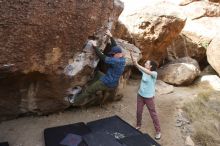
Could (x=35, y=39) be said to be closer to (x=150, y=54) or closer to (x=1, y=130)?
(x=1, y=130)

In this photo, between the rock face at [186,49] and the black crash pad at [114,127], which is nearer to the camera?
the black crash pad at [114,127]

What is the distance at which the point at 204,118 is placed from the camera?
7.30 meters

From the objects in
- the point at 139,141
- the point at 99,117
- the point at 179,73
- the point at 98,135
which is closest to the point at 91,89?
the point at 99,117

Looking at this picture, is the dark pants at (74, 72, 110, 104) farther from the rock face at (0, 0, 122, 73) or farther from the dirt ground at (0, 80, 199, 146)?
the rock face at (0, 0, 122, 73)

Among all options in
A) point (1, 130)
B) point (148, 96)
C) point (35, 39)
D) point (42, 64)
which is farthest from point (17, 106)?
point (148, 96)

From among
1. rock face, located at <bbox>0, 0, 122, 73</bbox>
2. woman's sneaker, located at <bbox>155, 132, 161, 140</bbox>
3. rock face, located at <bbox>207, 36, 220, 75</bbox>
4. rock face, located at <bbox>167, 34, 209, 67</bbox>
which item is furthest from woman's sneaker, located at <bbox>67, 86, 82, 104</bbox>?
rock face, located at <bbox>167, 34, 209, 67</bbox>

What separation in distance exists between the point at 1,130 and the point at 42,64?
149 cm

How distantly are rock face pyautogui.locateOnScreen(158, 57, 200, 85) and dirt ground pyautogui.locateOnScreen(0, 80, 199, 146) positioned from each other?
1236mm

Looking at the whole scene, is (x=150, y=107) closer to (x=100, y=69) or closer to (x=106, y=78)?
(x=106, y=78)

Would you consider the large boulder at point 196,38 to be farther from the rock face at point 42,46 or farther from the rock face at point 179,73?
the rock face at point 42,46

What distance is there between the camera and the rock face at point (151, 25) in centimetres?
917

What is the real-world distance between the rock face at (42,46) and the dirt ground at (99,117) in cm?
24

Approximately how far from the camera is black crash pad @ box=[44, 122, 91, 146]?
5398 millimetres

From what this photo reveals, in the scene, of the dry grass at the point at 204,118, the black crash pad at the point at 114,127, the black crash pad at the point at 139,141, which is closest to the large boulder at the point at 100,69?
the black crash pad at the point at 114,127
